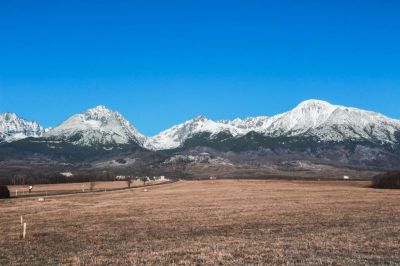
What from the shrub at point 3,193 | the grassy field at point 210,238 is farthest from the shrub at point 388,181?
the shrub at point 3,193

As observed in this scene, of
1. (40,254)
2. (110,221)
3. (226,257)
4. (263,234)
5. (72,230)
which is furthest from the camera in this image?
(110,221)

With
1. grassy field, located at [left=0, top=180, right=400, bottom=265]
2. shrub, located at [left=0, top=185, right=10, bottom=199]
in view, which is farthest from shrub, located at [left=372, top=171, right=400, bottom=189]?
shrub, located at [left=0, top=185, right=10, bottom=199]

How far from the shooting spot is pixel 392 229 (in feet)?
130

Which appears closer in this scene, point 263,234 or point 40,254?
point 40,254

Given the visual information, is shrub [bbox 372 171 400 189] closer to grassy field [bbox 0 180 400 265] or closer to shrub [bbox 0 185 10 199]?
grassy field [bbox 0 180 400 265]

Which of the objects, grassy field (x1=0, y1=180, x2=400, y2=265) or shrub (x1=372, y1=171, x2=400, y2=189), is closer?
grassy field (x1=0, y1=180, x2=400, y2=265)

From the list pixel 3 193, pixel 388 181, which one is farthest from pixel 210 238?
pixel 388 181

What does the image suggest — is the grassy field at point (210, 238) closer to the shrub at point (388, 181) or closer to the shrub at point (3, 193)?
the shrub at point (3, 193)

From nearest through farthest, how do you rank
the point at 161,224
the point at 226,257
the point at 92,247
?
1. the point at 226,257
2. the point at 92,247
3. the point at 161,224

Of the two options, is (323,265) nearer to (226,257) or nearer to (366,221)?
(226,257)

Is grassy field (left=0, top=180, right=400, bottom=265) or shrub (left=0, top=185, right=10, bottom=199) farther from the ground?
shrub (left=0, top=185, right=10, bottom=199)

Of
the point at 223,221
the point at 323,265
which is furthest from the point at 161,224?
the point at 323,265

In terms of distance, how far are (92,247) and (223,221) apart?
57.8 ft

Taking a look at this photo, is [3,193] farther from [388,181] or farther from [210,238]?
[388,181]
